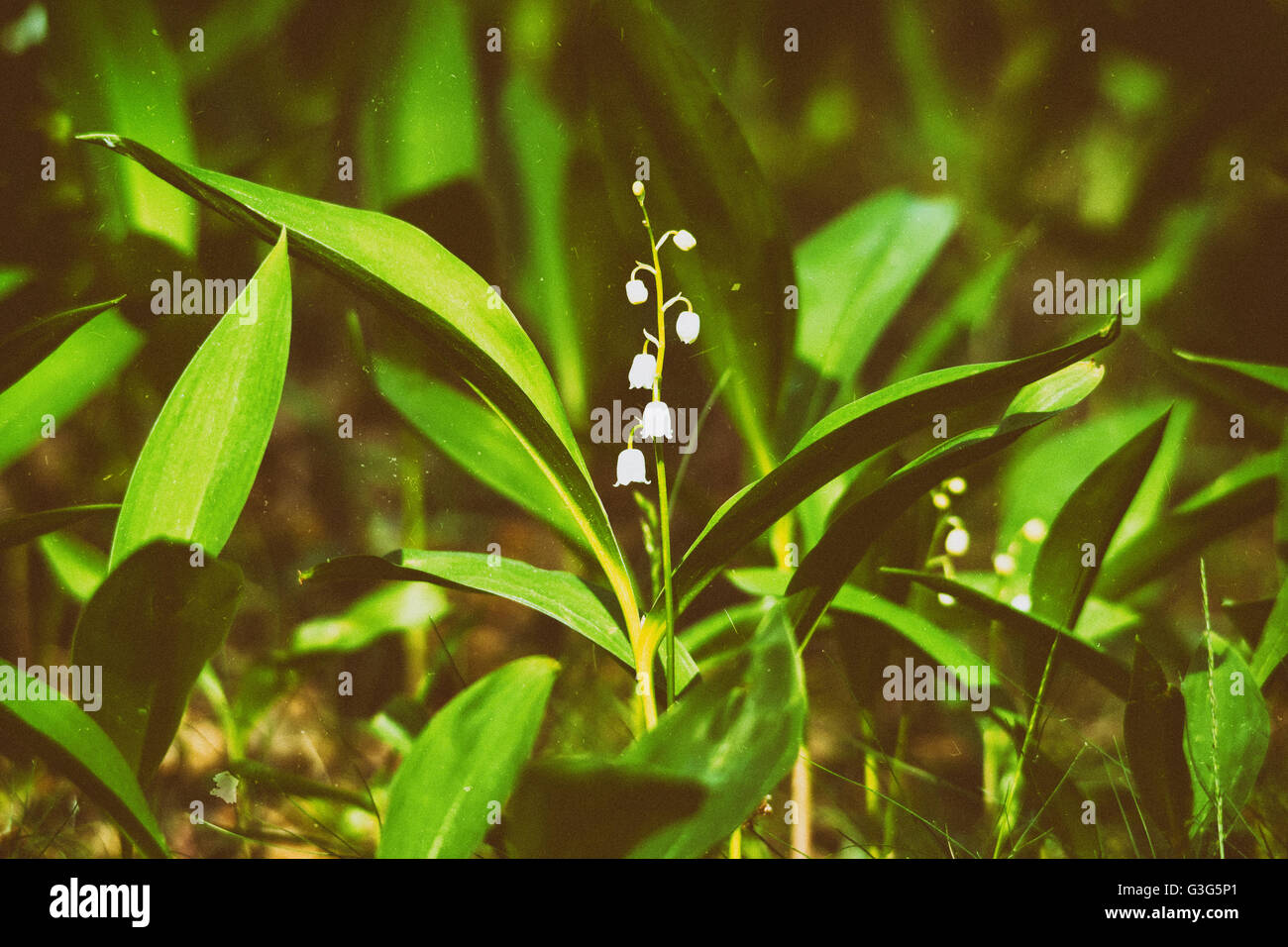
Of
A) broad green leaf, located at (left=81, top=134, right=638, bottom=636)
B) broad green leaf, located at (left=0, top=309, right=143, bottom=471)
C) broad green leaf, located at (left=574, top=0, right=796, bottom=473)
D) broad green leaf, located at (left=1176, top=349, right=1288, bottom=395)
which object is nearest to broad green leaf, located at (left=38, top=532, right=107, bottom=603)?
broad green leaf, located at (left=0, top=309, right=143, bottom=471)

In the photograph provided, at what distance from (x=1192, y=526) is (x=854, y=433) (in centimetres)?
36

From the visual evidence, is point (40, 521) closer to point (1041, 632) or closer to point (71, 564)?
point (71, 564)

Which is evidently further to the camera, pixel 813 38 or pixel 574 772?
pixel 813 38

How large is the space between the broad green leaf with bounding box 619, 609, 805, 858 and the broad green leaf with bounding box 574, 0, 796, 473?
0.27 meters

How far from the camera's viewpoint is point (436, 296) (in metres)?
0.49

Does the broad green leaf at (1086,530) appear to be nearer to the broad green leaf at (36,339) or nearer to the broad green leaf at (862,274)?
the broad green leaf at (862,274)

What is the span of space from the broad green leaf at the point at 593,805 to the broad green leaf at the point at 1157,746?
1.06 feet

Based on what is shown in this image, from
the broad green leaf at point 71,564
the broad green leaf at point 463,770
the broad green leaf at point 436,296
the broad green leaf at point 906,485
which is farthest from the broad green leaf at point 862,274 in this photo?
the broad green leaf at point 71,564

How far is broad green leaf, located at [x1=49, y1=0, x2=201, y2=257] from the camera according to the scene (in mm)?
645

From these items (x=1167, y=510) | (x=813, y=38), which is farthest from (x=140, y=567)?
(x=1167, y=510)

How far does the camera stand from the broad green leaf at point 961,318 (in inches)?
26.9
